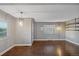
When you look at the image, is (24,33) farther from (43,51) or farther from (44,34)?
(44,34)

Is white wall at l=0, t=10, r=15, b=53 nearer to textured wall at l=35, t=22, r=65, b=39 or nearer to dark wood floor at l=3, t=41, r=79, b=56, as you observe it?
dark wood floor at l=3, t=41, r=79, b=56

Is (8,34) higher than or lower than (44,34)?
higher

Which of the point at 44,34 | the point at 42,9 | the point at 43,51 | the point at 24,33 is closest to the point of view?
the point at 42,9

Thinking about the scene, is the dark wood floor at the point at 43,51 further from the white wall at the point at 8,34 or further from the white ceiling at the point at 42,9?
Result: the white ceiling at the point at 42,9

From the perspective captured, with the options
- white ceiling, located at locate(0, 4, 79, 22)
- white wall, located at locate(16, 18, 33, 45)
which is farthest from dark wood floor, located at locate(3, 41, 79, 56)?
white ceiling, located at locate(0, 4, 79, 22)

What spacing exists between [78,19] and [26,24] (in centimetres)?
414

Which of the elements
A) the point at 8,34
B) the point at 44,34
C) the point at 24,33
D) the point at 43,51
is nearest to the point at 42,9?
the point at 43,51

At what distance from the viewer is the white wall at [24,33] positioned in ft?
26.4

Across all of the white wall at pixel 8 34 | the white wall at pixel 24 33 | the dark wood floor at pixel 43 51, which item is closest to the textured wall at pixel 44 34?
the white wall at pixel 24 33

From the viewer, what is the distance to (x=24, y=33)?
8.09 m

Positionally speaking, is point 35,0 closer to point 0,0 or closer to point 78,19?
point 0,0

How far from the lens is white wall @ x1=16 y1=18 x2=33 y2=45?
8.05m

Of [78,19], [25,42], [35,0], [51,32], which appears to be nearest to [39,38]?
[51,32]

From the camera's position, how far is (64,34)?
12.2m
